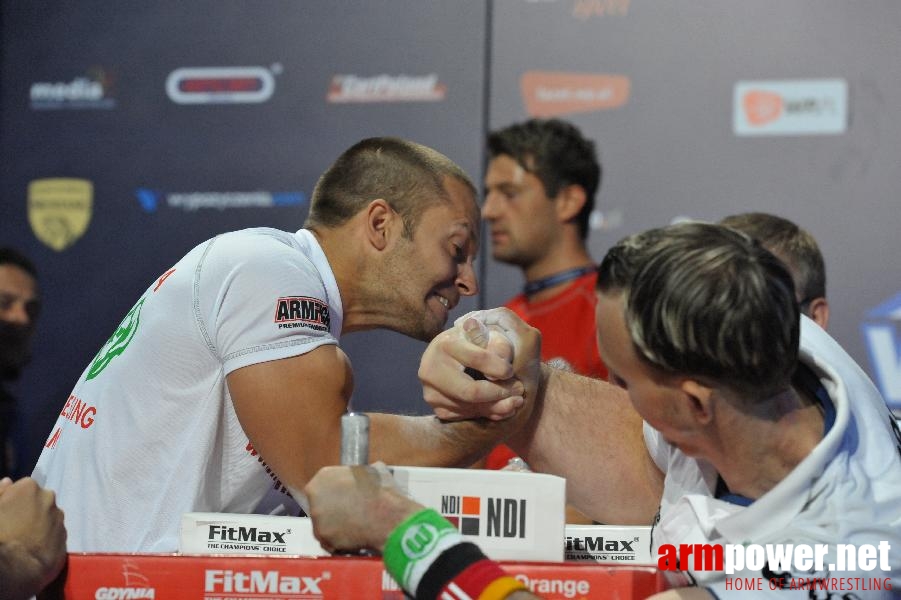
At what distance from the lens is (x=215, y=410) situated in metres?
1.76

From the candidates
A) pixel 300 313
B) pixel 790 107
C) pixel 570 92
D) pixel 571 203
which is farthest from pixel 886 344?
pixel 300 313

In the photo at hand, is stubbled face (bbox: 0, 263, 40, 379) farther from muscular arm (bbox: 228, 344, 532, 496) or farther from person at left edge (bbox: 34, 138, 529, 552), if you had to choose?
muscular arm (bbox: 228, 344, 532, 496)

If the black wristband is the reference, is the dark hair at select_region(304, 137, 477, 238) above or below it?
above

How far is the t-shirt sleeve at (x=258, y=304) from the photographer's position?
1.69m

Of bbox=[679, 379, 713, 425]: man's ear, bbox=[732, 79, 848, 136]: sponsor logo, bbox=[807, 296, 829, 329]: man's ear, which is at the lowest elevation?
bbox=[807, 296, 829, 329]: man's ear

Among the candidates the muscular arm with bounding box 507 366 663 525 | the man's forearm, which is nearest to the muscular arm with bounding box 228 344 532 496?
the man's forearm

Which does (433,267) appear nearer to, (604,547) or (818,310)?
(604,547)

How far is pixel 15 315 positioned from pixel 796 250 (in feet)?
9.22

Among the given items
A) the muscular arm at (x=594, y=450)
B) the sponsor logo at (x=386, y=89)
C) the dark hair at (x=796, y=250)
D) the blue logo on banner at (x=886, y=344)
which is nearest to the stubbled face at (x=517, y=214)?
the sponsor logo at (x=386, y=89)

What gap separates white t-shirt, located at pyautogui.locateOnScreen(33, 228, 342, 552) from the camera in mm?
1735

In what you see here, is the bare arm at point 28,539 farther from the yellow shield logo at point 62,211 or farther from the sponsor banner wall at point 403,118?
the yellow shield logo at point 62,211

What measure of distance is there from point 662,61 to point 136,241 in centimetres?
201

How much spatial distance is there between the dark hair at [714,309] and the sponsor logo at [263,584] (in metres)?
0.45

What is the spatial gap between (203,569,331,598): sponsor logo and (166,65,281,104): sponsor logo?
313 cm
